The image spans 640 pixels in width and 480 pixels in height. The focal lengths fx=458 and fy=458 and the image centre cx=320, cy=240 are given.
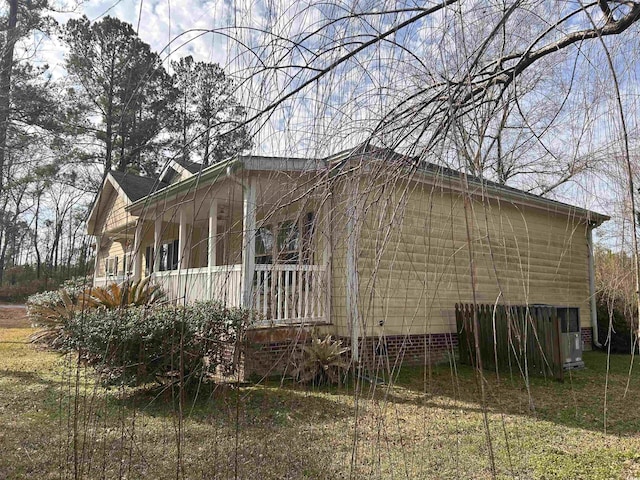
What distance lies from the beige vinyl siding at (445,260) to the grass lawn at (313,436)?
781mm

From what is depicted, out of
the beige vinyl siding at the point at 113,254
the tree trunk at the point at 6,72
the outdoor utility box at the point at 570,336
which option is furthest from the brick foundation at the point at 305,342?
the beige vinyl siding at the point at 113,254

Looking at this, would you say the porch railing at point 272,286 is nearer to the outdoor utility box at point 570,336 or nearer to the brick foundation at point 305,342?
the brick foundation at point 305,342

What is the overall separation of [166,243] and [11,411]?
826 centimetres

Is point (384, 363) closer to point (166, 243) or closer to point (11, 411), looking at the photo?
point (11, 411)

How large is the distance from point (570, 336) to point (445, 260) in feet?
25.8

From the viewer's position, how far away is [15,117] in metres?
12.5

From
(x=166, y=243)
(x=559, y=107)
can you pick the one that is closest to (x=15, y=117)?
(x=166, y=243)

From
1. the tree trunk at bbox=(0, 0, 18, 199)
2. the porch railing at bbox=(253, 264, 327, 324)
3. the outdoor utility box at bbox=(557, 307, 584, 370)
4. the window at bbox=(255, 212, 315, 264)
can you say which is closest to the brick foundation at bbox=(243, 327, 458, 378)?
the porch railing at bbox=(253, 264, 327, 324)

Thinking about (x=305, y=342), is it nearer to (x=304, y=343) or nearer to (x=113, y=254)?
(x=304, y=343)

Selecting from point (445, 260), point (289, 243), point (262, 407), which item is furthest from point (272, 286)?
point (262, 407)

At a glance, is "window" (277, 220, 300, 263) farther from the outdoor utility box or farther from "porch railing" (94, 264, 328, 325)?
the outdoor utility box

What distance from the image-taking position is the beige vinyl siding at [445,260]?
1.73 meters

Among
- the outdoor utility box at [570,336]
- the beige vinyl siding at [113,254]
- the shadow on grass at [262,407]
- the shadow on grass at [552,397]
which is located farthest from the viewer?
the beige vinyl siding at [113,254]

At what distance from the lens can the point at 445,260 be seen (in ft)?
7.35
